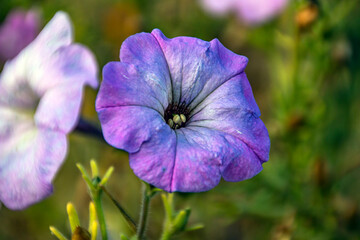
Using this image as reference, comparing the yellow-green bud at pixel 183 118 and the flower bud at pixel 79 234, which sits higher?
the yellow-green bud at pixel 183 118

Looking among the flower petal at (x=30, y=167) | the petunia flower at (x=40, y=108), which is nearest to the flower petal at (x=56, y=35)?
the petunia flower at (x=40, y=108)

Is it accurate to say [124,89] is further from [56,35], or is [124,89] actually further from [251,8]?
[251,8]

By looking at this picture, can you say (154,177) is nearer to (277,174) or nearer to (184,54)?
(184,54)

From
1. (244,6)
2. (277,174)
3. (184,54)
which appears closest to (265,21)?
(244,6)

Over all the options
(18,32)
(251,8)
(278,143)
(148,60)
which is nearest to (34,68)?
(148,60)

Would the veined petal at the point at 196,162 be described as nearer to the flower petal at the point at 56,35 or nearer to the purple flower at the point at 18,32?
the flower petal at the point at 56,35
